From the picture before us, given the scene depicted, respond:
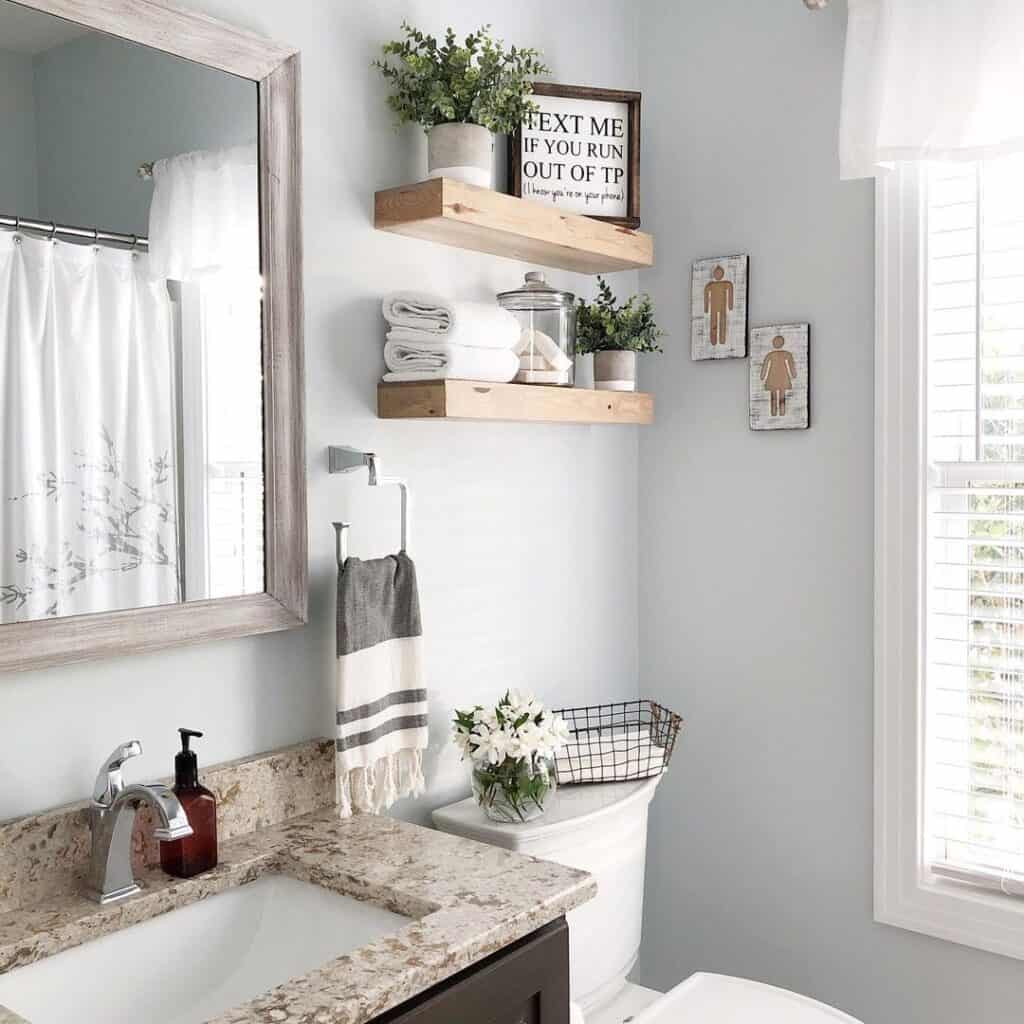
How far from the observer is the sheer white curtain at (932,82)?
1.74 meters

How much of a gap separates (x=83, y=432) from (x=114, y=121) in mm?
402

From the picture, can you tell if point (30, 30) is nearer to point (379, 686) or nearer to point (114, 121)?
point (114, 121)

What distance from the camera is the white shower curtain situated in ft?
4.13

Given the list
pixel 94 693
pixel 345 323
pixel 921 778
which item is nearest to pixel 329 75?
pixel 345 323

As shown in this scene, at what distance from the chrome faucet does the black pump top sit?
64 millimetres

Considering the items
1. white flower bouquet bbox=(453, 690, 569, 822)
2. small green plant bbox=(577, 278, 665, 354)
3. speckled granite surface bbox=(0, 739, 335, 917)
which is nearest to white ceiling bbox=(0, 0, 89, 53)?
speckled granite surface bbox=(0, 739, 335, 917)

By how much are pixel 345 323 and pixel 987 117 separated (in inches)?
43.6

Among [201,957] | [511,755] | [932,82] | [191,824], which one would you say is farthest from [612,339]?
[201,957]

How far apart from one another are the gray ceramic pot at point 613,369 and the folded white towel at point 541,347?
181 mm

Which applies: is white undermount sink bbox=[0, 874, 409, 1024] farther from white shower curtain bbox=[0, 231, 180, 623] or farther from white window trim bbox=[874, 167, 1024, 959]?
white window trim bbox=[874, 167, 1024, 959]

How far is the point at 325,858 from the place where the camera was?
1.43 m

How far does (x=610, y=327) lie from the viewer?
2008 mm

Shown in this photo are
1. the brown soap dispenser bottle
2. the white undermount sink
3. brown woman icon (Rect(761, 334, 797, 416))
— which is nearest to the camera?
the white undermount sink

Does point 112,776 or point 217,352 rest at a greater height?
point 217,352
